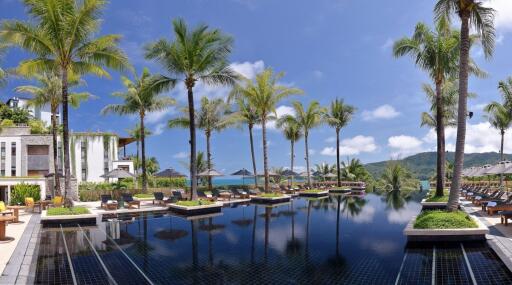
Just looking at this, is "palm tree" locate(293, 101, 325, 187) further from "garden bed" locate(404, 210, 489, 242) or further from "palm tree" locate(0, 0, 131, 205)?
"garden bed" locate(404, 210, 489, 242)

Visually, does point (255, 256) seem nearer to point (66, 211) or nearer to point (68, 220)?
point (68, 220)

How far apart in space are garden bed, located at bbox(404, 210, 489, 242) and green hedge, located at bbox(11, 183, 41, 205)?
66.5ft

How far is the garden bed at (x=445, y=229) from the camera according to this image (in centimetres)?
975

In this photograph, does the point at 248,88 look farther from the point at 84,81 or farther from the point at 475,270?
the point at 475,270

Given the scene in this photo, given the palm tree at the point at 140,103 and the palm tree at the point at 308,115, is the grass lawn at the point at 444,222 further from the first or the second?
the palm tree at the point at 308,115

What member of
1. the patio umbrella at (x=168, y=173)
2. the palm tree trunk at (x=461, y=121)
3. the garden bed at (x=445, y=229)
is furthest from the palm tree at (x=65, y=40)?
the palm tree trunk at (x=461, y=121)

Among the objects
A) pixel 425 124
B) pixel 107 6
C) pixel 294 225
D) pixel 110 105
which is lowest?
pixel 294 225

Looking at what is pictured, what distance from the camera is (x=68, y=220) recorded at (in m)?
14.0

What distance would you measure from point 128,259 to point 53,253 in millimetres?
2284

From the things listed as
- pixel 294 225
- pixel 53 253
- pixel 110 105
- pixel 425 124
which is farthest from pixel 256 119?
pixel 53 253

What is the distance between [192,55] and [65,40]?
18.8ft

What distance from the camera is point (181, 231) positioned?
1246 cm

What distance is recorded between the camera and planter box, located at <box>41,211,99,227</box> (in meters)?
13.8

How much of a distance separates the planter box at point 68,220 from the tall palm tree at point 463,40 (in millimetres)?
13185
